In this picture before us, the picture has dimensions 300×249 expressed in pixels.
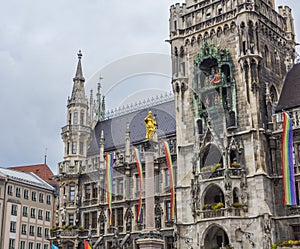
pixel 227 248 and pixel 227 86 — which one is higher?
pixel 227 86

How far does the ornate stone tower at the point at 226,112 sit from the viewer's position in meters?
41.7

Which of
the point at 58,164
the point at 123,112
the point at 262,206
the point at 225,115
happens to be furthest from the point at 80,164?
the point at 262,206

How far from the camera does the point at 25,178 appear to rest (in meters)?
73.5

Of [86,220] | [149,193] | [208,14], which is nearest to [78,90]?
[86,220]

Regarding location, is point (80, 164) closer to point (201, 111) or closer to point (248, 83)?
point (201, 111)

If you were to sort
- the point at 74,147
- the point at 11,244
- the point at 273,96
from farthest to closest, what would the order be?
the point at 11,244 < the point at 74,147 < the point at 273,96

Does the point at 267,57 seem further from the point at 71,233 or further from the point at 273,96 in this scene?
the point at 71,233

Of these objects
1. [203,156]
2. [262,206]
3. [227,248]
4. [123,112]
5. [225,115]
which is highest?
[123,112]

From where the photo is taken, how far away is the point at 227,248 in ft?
133

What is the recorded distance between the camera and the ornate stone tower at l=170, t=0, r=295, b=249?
41719mm

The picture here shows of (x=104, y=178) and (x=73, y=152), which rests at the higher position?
(x=73, y=152)

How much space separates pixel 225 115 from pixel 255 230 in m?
10.4

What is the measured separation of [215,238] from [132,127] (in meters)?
20.3

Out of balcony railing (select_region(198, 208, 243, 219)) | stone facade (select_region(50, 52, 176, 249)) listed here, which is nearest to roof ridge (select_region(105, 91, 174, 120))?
stone facade (select_region(50, 52, 176, 249))
